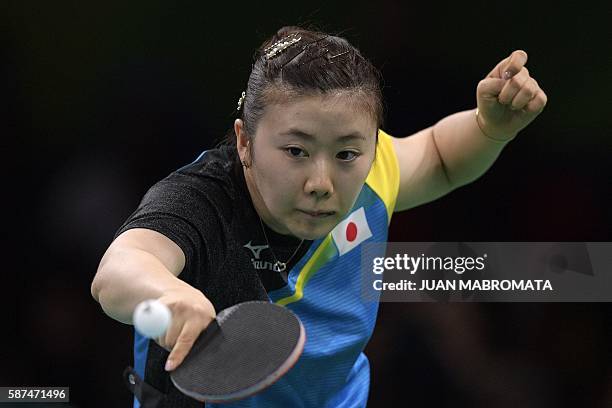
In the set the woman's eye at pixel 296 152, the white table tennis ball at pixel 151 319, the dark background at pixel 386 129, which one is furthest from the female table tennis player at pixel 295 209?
the dark background at pixel 386 129

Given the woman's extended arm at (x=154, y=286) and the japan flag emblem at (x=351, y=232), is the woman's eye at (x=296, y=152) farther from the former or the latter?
the japan flag emblem at (x=351, y=232)

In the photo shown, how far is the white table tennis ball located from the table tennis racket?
125mm

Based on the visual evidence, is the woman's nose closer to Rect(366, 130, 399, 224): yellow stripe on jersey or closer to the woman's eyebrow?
the woman's eyebrow

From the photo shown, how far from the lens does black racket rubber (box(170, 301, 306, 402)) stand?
1540 millimetres

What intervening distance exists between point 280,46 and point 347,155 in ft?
0.92

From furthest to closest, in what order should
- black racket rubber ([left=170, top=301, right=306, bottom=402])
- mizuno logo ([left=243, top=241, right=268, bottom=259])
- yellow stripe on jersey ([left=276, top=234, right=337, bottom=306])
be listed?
yellow stripe on jersey ([left=276, top=234, right=337, bottom=306]), mizuno logo ([left=243, top=241, right=268, bottom=259]), black racket rubber ([left=170, top=301, right=306, bottom=402])

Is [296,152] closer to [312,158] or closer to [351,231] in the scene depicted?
[312,158]

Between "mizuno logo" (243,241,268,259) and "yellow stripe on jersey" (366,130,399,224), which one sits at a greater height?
"yellow stripe on jersey" (366,130,399,224)

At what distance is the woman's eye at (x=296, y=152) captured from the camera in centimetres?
202

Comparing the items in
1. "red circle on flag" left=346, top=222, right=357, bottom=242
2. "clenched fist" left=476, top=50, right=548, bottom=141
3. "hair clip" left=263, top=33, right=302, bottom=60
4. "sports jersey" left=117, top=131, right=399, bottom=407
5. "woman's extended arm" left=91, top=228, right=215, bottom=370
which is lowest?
"woman's extended arm" left=91, top=228, right=215, bottom=370

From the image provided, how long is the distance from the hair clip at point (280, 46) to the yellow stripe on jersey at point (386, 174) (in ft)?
1.57

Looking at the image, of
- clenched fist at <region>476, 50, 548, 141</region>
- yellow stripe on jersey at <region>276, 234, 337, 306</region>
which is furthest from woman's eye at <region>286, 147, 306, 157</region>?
clenched fist at <region>476, 50, 548, 141</region>

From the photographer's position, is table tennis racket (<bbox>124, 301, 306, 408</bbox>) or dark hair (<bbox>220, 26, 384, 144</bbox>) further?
dark hair (<bbox>220, 26, 384, 144</bbox>)

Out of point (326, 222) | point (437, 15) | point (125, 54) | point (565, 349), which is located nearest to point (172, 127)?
point (125, 54)
